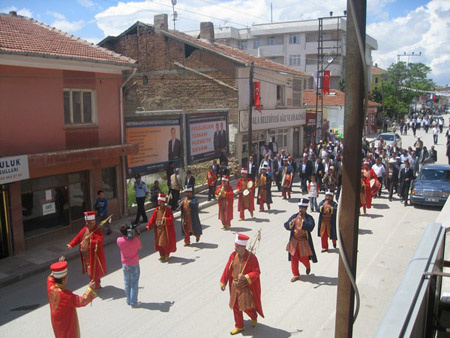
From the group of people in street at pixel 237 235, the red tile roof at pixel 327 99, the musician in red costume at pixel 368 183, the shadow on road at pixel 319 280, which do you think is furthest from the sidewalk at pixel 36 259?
the red tile roof at pixel 327 99

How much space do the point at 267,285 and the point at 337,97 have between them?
125 feet

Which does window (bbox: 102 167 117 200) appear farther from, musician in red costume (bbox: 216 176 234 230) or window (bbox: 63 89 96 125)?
musician in red costume (bbox: 216 176 234 230)

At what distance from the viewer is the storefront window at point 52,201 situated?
1240 cm

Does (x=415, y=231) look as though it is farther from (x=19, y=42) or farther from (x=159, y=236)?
(x=19, y=42)

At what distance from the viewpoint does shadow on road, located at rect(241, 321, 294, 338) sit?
7.35 m

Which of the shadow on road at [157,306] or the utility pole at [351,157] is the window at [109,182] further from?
the utility pole at [351,157]

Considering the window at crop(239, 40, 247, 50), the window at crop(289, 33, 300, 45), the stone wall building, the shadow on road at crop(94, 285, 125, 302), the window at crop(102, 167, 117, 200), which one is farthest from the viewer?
the window at crop(239, 40, 247, 50)

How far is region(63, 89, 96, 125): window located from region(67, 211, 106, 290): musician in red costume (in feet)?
16.9

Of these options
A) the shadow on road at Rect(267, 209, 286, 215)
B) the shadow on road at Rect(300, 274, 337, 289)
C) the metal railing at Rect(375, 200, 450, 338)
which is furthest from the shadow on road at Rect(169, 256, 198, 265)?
the metal railing at Rect(375, 200, 450, 338)

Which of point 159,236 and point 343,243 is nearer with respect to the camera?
point 343,243

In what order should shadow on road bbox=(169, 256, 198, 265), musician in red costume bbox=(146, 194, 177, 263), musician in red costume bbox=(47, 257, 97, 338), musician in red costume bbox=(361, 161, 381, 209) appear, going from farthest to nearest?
musician in red costume bbox=(361, 161, 381, 209) → shadow on road bbox=(169, 256, 198, 265) → musician in red costume bbox=(146, 194, 177, 263) → musician in red costume bbox=(47, 257, 97, 338)

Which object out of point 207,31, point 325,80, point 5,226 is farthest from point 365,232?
point 325,80

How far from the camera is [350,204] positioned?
4.40 metres

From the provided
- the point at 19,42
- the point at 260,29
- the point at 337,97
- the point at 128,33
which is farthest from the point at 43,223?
the point at 260,29
